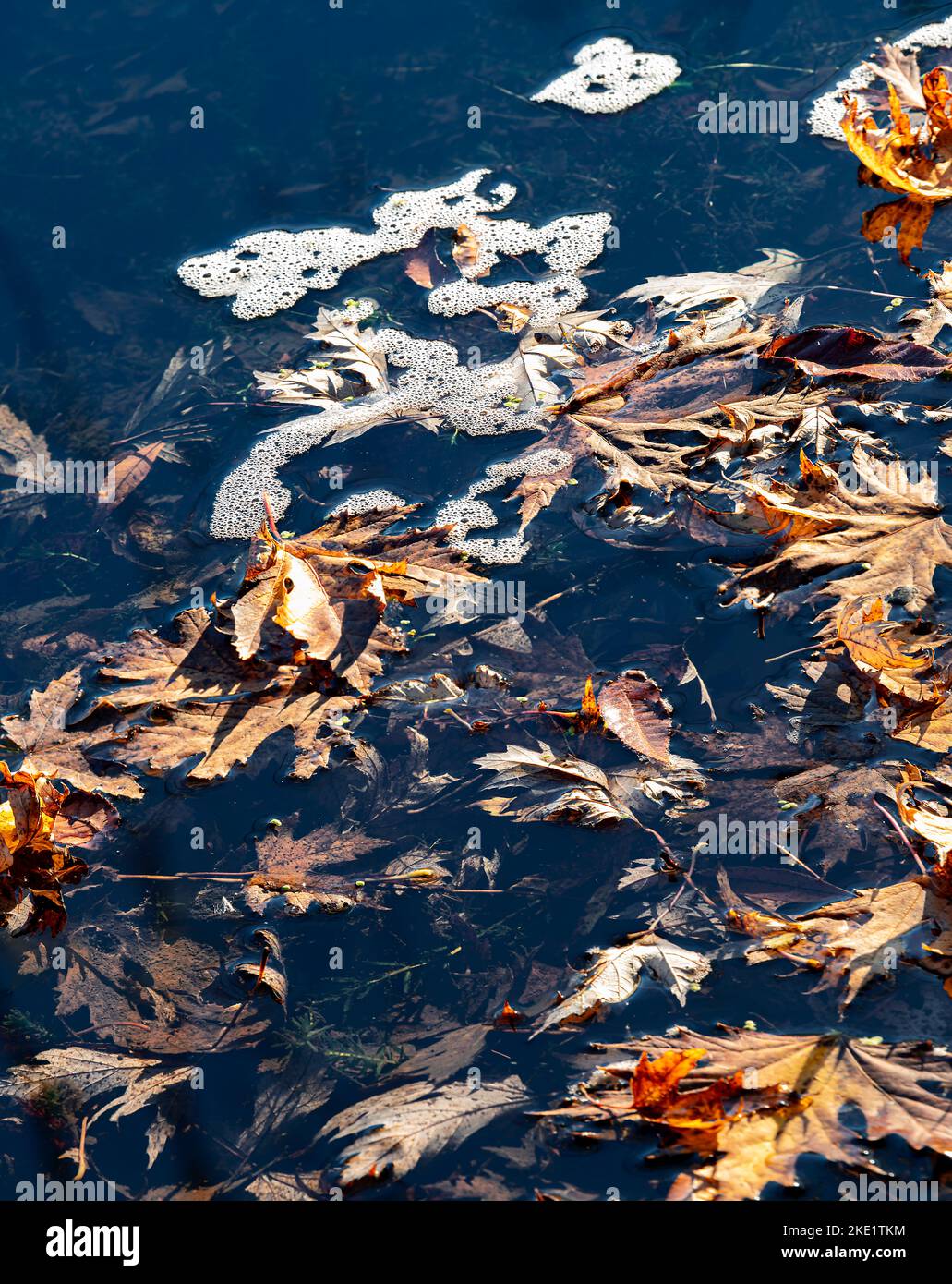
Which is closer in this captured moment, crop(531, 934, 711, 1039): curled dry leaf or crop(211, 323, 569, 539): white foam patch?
crop(531, 934, 711, 1039): curled dry leaf

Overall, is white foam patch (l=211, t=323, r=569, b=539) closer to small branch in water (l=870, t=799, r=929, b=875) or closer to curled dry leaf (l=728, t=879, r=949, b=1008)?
small branch in water (l=870, t=799, r=929, b=875)

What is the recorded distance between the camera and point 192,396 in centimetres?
329

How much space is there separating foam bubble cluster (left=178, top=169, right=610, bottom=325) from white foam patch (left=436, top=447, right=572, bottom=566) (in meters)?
0.62

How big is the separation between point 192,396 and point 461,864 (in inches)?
72.0

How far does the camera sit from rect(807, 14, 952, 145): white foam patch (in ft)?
12.4

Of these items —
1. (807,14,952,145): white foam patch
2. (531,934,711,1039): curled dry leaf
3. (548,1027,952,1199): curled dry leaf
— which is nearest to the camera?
(548,1027,952,1199): curled dry leaf

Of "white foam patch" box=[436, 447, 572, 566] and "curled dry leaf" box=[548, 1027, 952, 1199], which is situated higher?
"white foam patch" box=[436, 447, 572, 566]

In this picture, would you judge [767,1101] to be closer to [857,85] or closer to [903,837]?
[903,837]

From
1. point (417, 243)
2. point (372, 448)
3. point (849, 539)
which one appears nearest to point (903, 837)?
point (849, 539)

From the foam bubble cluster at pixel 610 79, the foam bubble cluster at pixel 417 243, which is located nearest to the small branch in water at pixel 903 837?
the foam bubble cluster at pixel 417 243

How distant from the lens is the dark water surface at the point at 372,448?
78.5 inches

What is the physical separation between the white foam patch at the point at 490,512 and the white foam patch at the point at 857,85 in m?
1.81

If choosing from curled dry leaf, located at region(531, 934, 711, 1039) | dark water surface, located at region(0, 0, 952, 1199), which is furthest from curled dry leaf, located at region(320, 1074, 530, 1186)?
curled dry leaf, located at region(531, 934, 711, 1039)

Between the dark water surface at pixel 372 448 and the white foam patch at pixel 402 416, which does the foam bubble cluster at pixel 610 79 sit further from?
the white foam patch at pixel 402 416
